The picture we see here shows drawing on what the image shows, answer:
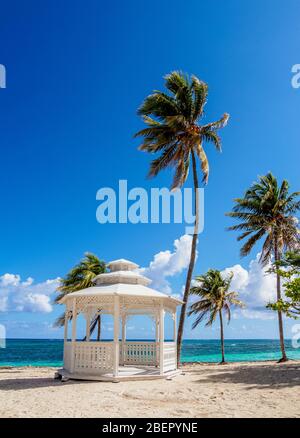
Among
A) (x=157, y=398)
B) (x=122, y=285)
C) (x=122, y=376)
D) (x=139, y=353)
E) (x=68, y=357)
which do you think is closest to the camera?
(x=157, y=398)

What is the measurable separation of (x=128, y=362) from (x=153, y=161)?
930cm

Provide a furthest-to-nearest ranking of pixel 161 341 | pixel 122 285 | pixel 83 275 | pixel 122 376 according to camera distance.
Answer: pixel 83 275 < pixel 122 285 < pixel 161 341 < pixel 122 376

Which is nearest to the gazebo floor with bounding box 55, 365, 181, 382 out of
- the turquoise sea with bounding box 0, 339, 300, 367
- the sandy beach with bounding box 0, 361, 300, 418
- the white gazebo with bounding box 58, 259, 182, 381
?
the white gazebo with bounding box 58, 259, 182, 381

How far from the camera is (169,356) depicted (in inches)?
566

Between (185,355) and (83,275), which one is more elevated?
(83,275)

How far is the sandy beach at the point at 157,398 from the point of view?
749cm

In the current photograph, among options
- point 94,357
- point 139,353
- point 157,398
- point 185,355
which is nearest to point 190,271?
point 139,353

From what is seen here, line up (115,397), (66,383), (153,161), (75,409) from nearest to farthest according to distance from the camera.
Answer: (75,409)
(115,397)
(66,383)
(153,161)

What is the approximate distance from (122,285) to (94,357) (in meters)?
2.62

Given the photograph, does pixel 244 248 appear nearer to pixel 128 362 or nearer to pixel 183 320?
pixel 183 320

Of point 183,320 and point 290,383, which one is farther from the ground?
point 183,320

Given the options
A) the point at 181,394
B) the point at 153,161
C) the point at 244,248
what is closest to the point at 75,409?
the point at 181,394

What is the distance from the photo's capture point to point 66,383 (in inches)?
472

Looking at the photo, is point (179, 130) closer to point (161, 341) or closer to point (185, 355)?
point (161, 341)
